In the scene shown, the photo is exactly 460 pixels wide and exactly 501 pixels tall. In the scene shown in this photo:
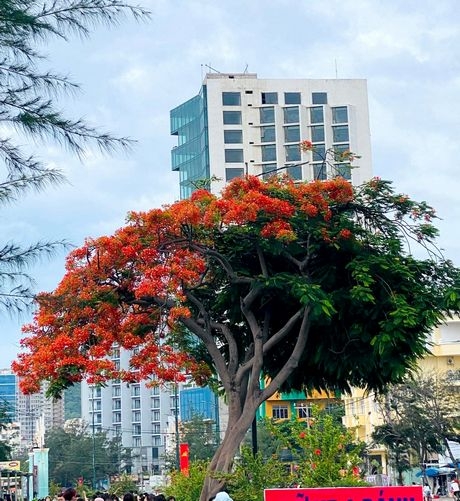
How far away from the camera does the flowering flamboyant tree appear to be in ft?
65.2

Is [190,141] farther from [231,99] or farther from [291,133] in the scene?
[291,133]

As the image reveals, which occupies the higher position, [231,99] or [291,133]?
[231,99]

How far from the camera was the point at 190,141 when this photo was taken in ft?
300

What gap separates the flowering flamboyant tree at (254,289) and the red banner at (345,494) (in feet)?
27.1

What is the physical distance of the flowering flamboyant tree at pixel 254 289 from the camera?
1986cm

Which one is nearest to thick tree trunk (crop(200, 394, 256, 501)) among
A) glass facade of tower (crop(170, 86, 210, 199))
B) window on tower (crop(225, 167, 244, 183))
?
window on tower (crop(225, 167, 244, 183))

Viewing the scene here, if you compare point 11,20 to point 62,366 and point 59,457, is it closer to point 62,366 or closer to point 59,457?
point 62,366

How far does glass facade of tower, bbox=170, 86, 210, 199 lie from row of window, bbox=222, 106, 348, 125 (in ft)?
7.28

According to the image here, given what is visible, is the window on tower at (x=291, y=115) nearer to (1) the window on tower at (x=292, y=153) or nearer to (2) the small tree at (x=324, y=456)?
(1) the window on tower at (x=292, y=153)

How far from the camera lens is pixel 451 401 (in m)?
44.4

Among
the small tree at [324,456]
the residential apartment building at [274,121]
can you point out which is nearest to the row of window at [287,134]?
the residential apartment building at [274,121]

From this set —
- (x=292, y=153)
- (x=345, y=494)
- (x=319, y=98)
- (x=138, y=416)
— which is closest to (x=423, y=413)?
(x=345, y=494)

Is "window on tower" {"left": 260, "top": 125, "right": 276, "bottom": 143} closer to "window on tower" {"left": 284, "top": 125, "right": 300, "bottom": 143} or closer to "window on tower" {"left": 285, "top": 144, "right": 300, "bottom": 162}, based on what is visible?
"window on tower" {"left": 284, "top": 125, "right": 300, "bottom": 143}

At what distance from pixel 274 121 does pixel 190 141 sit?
8.21 metres
